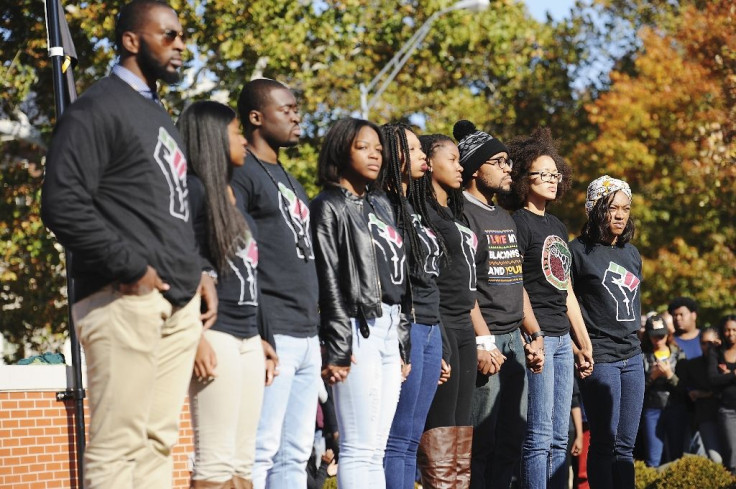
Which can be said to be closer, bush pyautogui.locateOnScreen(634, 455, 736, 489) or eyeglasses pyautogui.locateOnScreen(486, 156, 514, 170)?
eyeglasses pyautogui.locateOnScreen(486, 156, 514, 170)

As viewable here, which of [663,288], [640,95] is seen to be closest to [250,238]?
[663,288]

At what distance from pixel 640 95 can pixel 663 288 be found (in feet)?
14.7

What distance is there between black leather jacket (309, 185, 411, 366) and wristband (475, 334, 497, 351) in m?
1.30

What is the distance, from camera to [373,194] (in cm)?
661

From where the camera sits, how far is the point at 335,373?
5.89 metres

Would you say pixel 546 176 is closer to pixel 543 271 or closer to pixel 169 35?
pixel 543 271

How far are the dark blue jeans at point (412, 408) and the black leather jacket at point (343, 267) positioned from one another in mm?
538

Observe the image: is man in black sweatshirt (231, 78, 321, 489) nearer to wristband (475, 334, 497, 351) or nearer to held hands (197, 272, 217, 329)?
held hands (197, 272, 217, 329)

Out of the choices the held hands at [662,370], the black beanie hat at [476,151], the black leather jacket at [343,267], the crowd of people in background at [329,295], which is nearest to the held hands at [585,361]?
the crowd of people in background at [329,295]

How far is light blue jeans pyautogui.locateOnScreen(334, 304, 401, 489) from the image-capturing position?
6008mm

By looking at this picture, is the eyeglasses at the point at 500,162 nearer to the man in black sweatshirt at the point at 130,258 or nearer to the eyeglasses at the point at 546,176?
the eyeglasses at the point at 546,176

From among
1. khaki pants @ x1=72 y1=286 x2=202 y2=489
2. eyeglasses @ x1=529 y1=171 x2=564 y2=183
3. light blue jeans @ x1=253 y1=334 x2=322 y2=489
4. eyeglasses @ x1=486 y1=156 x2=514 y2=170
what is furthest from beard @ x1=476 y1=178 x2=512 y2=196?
khaki pants @ x1=72 y1=286 x2=202 y2=489

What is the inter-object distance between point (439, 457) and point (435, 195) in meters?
1.55

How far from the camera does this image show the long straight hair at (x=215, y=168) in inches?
203
